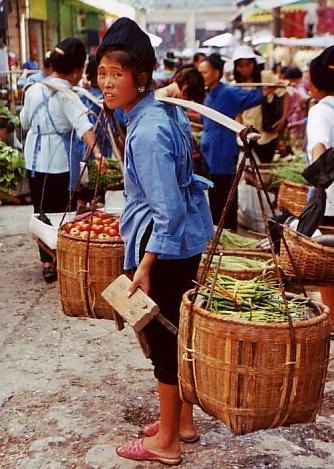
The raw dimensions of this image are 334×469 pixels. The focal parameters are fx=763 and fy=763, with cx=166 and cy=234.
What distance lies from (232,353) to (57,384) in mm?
1983

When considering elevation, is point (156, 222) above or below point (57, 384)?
above

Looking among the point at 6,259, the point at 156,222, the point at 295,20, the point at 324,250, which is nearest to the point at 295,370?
the point at 156,222

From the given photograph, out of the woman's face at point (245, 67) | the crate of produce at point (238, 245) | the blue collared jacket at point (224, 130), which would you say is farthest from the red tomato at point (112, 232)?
the woman's face at point (245, 67)

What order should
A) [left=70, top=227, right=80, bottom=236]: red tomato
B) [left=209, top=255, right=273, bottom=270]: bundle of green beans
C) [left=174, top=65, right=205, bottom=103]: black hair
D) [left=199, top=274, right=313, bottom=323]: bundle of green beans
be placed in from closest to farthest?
[left=199, top=274, right=313, bottom=323]: bundle of green beans
[left=70, top=227, right=80, bottom=236]: red tomato
[left=209, top=255, right=273, bottom=270]: bundle of green beans
[left=174, top=65, right=205, bottom=103]: black hair

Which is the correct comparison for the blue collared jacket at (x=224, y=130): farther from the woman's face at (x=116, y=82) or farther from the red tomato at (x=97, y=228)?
the woman's face at (x=116, y=82)

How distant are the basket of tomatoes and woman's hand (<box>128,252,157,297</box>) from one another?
2.07ft

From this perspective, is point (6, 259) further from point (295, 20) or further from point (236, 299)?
point (295, 20)

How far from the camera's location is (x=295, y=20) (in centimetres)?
2292

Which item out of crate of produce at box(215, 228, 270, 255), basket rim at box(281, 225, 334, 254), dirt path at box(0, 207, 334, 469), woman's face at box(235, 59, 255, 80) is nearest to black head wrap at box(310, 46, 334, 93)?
basket rim at box(281, 225, 334, 254)

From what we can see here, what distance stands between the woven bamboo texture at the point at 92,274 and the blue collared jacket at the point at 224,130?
4.00 m

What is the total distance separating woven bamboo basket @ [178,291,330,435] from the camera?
2.71m

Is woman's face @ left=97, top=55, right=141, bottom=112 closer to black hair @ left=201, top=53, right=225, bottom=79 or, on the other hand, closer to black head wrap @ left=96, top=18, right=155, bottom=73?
black head wrap @ left=96, top=18, right=155, bottom=73

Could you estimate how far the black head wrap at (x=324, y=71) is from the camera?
15.8 ft

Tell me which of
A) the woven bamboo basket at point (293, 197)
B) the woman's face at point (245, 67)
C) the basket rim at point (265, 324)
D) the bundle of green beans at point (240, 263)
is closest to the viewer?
the basket rim at point (265, 324)
